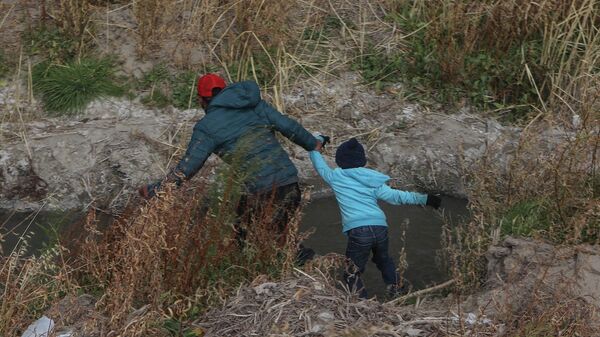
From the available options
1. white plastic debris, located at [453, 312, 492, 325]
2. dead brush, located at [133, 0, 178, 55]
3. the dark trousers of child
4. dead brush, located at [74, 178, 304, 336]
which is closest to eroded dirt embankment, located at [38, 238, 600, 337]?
white plastic debris, located at [453, 312, 492, 325]

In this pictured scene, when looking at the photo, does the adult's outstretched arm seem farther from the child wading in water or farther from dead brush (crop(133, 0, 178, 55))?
dead brush (crop(133, 0, 178, 55))

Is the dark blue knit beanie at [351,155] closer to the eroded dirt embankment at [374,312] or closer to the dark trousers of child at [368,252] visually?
the dark trousers of child at [368,252]

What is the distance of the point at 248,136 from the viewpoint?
20.7ft

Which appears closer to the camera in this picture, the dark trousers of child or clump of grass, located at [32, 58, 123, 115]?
the dark trousers of child

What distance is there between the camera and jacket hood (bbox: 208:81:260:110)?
253 inches

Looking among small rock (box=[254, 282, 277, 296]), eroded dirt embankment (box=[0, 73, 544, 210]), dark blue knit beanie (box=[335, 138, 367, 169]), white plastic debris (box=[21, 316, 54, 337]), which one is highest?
dark blue knit beanie (box=[335, 138, 367, 169])

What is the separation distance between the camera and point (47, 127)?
8367 mm

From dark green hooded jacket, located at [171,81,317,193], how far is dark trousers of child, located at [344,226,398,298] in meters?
0.63

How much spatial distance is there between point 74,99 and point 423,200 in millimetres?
3799

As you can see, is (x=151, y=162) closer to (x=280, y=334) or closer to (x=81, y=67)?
(x=81, y=67)

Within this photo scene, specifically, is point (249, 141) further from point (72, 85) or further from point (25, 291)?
point (72, 85)

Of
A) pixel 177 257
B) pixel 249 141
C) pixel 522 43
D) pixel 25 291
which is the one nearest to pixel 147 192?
pixel 249 141

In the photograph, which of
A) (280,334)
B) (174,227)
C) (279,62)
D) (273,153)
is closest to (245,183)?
(273,153)

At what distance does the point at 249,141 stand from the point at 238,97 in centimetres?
43
